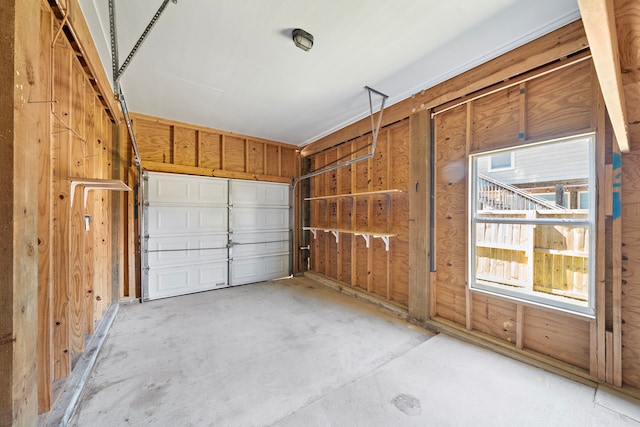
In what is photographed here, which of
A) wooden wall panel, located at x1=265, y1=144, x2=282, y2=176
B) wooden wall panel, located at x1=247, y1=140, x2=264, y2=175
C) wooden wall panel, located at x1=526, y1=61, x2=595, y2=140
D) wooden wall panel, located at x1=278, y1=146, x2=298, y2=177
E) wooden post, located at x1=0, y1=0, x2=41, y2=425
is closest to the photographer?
wooden post, located at x1=0, y1=0, x2=41, y2=425

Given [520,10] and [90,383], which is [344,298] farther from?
[520,10]

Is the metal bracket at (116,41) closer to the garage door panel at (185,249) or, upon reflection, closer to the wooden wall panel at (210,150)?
the wooden wall panel at (210,150)

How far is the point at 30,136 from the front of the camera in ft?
2.83

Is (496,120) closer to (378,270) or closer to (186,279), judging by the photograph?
(378,270)

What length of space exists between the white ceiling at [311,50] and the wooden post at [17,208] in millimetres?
1264

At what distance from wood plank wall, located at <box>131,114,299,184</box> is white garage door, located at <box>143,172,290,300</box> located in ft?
0.54

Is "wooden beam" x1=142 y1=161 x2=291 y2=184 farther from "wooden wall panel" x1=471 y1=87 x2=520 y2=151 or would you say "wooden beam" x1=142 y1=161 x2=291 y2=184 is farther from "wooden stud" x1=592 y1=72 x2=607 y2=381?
"wooden stud" x1=592 y1=72 x2=607 y2=381

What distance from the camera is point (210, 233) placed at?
4.41 m

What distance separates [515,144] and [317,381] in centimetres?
265

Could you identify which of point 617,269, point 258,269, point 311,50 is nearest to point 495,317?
point 617,269

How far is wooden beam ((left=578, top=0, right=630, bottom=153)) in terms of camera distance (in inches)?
25.9

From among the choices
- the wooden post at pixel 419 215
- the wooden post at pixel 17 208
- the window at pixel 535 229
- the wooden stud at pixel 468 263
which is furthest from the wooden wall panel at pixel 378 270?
the wooden post at pixel 17 208

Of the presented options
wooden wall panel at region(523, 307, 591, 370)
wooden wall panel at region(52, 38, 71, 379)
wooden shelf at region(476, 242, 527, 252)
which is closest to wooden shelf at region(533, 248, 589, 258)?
wooden shelf at region(476, 242, 527, 252)

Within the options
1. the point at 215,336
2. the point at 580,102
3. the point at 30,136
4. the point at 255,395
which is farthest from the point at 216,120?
Answer: the point at 580,102
